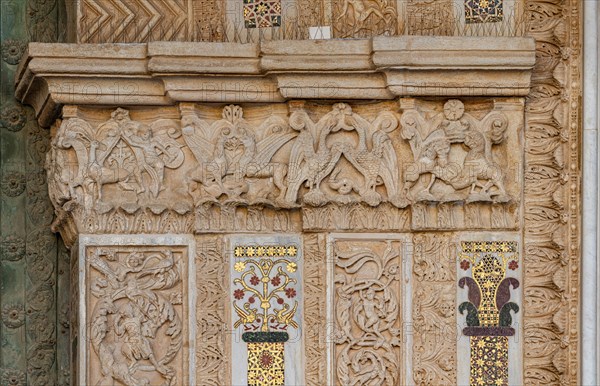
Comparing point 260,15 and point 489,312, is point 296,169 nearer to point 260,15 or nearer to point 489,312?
point 260,15

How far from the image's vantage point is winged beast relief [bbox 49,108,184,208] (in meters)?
7.47

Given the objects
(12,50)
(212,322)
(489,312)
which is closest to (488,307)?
(489,312)

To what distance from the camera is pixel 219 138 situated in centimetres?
754

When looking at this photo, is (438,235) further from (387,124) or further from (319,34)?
(319,34)

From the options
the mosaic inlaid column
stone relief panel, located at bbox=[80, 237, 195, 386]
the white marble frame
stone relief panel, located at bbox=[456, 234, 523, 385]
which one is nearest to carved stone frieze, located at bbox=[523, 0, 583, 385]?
stone relief panel, located at bbox=[456, 234, 523, 385]

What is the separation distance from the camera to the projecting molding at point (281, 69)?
738 cm

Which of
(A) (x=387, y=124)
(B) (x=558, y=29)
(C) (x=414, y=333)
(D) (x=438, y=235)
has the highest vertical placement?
(B) (x=558, y=29)

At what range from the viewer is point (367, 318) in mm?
7484

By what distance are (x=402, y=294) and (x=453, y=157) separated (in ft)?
2.26

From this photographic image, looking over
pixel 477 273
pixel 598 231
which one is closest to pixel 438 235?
pixel 477 273

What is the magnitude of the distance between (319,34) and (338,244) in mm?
1001

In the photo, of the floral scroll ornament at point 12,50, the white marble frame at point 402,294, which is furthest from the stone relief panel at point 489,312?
the floral scroll ornament at point 12,50

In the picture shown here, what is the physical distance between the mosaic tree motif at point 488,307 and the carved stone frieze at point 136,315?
134 centimetres

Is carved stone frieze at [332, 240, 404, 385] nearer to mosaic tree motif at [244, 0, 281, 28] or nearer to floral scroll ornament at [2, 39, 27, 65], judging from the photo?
mosaic tree motif at [244, 0, 281, 28]
